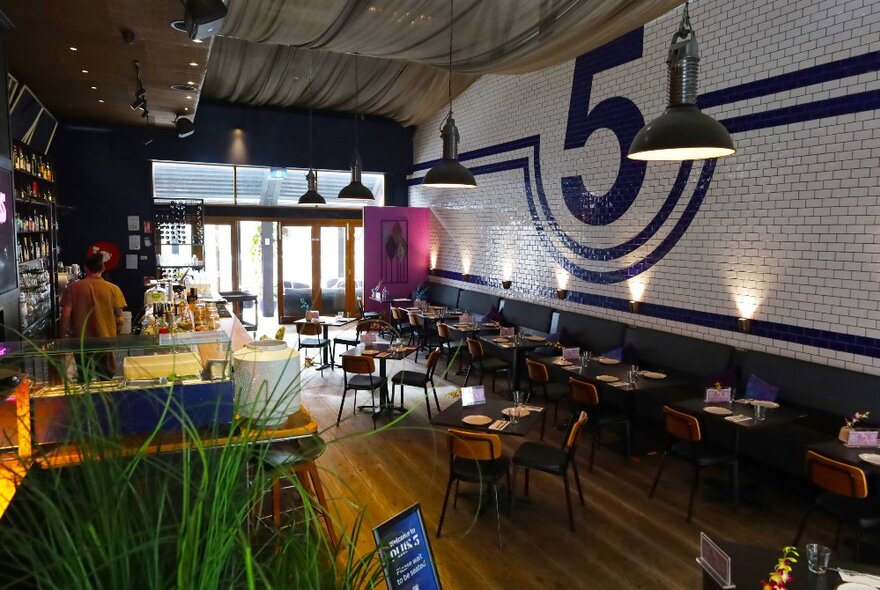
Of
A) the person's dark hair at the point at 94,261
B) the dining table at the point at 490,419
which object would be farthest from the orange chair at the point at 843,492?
the person's dark hair at the point at 94,261

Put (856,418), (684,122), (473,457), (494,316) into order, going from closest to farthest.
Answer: (684,122), (473,457), (856,418), (494,316)

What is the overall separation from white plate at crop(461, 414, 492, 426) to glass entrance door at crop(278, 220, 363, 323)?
9.27 m

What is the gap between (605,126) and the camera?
7832 millimetres

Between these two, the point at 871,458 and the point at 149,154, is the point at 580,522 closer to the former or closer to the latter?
the point at 871,458

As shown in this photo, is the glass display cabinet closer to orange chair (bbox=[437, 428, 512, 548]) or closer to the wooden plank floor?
the wooden plank floor

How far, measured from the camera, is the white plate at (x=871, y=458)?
3.90 m

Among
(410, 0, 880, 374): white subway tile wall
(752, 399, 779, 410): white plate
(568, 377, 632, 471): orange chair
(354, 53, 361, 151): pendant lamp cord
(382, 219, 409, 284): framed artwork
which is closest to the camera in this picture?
(410, 0, 880, 374): white subway tile wall

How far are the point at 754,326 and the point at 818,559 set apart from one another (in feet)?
12.8

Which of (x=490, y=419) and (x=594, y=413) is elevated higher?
(x=490, y=419)

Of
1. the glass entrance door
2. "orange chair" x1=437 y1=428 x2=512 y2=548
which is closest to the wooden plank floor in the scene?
"orange chair" x1=437 y1=428 x2=512 y2=548

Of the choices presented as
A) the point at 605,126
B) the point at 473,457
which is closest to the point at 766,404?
the point at 473,457

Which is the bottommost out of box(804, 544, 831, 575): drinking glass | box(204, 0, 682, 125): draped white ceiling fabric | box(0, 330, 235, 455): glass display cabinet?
box(804, 544, 831, 575): drinking glass

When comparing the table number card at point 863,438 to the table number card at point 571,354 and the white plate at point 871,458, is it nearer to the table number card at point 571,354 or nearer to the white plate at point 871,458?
the white plate at point 871,458

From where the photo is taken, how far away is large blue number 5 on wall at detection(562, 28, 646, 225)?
738 cm
